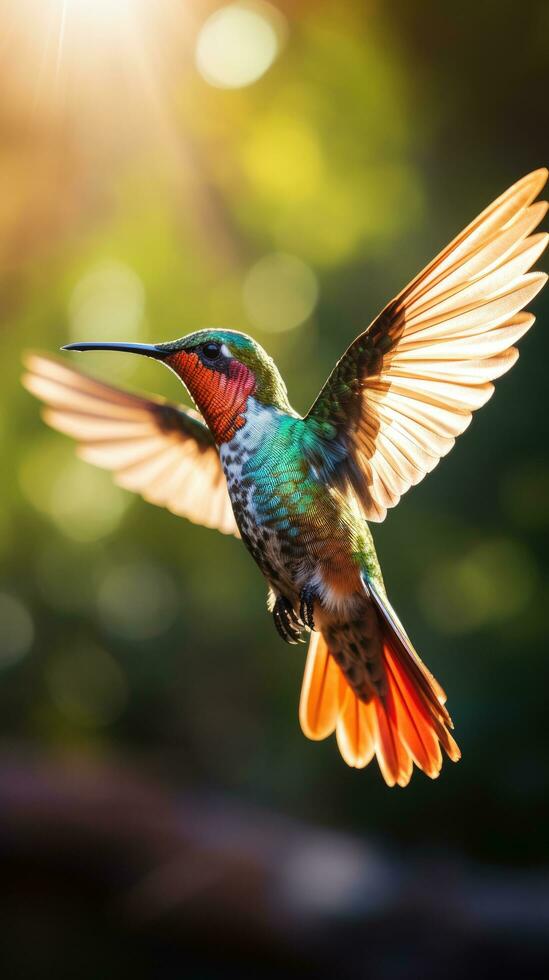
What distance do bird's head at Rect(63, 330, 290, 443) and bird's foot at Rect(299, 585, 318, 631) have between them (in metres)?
0.15

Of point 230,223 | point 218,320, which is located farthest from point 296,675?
point 230,223

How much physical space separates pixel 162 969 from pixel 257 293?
1.83 meters

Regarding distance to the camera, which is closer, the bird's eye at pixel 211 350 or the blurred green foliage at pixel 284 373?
the bird's eye at pixel 211 350

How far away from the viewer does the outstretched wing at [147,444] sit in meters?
1.15

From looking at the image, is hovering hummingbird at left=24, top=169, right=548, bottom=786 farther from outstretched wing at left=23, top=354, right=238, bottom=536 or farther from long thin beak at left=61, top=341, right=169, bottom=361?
outstretched wing at left=23, top=354, right=238, bottom=536

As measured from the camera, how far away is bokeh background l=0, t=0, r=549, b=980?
2.11m

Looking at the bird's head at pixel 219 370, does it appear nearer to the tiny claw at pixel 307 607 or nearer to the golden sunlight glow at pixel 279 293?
the tiny claw at pixel 307 607

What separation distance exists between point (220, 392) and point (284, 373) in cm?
158

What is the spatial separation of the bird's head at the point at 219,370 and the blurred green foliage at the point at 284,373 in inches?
56.3

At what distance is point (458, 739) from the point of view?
2199 mm

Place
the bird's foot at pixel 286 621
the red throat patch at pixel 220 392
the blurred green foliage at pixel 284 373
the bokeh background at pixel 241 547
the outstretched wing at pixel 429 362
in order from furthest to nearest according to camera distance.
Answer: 1. the blurred green foliage at pixel 284 373
2. the bokeh background at pixel 241 547
3. the bird's foot at pixel 286 621
4. the red throat patch at pixel 220 392
5. the outstretched wing at pixel 429 362

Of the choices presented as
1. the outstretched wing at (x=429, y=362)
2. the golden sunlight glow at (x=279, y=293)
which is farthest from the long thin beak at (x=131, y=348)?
the golden sunlight glow at (x=279, y=293)

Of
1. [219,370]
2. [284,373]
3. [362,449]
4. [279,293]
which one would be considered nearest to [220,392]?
[219,370]

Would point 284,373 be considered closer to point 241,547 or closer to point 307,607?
point 241,547
